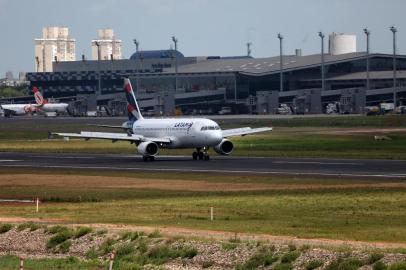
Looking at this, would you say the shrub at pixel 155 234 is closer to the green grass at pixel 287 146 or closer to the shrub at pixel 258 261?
the shrub at pixel 258 261

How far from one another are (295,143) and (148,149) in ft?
83.9

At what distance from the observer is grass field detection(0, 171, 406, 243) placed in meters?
51.4

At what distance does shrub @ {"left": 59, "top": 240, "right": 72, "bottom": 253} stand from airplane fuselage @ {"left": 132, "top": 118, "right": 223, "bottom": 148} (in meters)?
55.7

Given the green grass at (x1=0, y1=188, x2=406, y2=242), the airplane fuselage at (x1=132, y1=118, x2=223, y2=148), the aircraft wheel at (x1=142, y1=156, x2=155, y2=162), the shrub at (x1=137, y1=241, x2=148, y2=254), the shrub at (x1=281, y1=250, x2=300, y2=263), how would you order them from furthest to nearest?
the aircraft wheel at (x1=142, y1=156, x2=155, y2=162) → the airplane fuselage at (x1=132, y1=118, x2=223, y2=148) → the green grass at (x1=0, y1=188, x2=406, y2=242) → the shrub at (x1=137, y1=241, x2=148, y2=254) → the shrub at (x1=281, y1=250, x2=300, y2=263)

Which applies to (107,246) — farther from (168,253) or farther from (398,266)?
(398,266)

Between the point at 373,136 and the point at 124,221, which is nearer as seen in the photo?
the point at 124,221

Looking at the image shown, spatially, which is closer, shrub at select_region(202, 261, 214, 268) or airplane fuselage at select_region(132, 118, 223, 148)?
shrub at select_region(202, 261, 214, 268)

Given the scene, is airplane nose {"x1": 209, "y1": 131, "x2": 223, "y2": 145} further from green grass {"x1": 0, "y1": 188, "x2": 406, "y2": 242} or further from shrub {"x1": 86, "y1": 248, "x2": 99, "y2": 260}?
shrub {"x1": 86, "y1": 248, "x2": 99, "y2": 260}

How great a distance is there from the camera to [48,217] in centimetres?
5716

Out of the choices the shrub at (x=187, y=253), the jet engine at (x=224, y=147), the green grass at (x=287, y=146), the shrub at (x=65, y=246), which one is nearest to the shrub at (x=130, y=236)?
the shrub at (x=65, y=246)

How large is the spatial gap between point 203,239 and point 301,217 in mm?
10703

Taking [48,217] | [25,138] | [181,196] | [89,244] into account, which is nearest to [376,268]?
[89,244]

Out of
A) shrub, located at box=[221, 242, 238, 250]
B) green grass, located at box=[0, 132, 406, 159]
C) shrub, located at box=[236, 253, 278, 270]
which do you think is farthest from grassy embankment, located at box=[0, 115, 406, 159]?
shrub, located at box=[236, 253, 278, 270]

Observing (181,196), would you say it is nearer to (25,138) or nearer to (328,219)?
(328,219)
